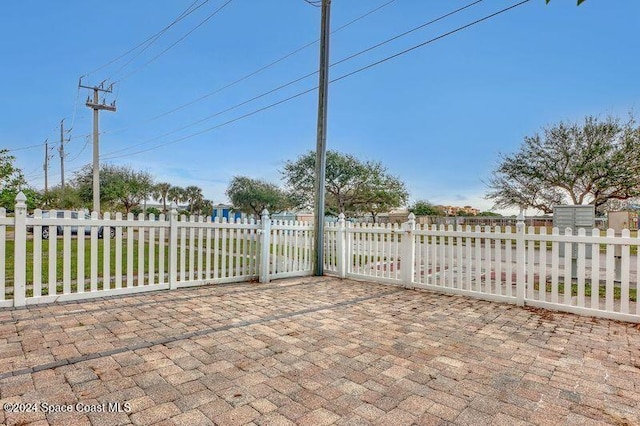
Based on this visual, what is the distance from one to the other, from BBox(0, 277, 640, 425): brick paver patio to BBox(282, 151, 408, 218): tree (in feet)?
70.3

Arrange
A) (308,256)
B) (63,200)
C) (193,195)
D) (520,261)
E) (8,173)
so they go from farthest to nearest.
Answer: (193,195) < (63,200) < (8,173) < (308,256) < (520,261)

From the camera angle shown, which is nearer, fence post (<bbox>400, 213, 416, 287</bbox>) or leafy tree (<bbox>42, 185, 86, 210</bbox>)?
fence post (<bbox>400, 213, 416, 287</bbox>)

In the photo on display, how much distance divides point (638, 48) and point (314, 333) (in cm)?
1266

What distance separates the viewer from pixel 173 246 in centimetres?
553

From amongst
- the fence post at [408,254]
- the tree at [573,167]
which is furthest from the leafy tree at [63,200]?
the tree at [573,167]

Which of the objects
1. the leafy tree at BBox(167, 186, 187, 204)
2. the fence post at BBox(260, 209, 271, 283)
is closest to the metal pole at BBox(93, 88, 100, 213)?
the fence post at BBox(260, 209, 271, 283)

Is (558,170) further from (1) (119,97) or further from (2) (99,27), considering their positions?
(1) (119,97)

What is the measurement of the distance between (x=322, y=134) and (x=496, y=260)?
14.4ft

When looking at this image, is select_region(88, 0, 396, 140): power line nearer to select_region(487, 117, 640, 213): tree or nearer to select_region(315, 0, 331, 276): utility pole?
select_region(315, 0, 331, 276): utility pole

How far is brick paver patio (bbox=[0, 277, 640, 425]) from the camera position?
2.04 m

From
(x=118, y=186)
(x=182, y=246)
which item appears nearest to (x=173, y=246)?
(x=182, y=246)

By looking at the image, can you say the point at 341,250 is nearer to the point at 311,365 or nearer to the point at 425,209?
the point at 311,365

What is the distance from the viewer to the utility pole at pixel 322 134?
24.8ft

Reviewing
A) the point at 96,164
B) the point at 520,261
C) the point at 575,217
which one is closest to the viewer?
the point at 520,261
